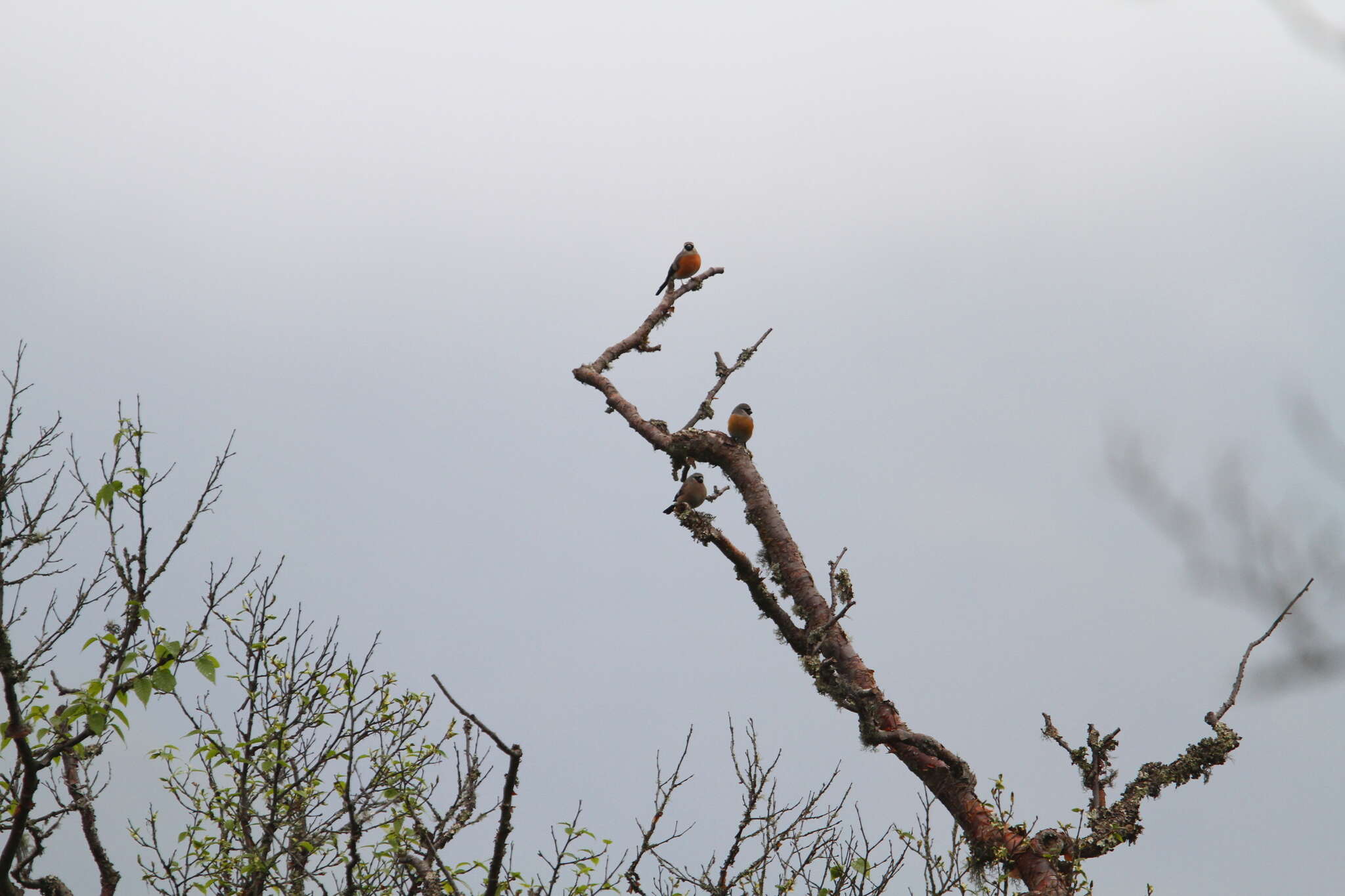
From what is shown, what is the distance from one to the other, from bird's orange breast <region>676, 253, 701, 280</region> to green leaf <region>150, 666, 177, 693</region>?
6228 mm

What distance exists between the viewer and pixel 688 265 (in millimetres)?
9461

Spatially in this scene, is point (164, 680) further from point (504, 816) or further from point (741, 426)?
point (741, 426)

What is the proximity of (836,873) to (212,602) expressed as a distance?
460cm

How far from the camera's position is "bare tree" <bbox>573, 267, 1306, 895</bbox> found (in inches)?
193

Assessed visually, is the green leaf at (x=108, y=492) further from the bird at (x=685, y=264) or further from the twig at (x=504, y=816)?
the bird at (x=685, y=264)

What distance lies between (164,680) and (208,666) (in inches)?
8.2

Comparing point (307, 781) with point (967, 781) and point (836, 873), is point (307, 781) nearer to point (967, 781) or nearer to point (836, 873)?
point (836, 873)

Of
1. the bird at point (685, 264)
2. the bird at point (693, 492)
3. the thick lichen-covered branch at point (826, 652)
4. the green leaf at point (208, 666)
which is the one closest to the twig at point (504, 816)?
the green leaf at point (208, 666)

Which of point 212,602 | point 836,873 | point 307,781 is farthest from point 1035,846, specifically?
point 212,602

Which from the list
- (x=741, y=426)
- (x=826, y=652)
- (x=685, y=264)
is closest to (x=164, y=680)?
(x=826, y=652)

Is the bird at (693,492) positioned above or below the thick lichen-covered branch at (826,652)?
above

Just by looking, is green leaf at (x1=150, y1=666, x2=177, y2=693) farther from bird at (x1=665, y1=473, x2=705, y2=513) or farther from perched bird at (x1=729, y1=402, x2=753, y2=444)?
perched bird at (x1=729, y1=402, x2=753, y2=444)

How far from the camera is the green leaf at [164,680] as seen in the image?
4.19 m

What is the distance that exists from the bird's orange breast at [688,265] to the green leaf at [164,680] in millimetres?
6228
